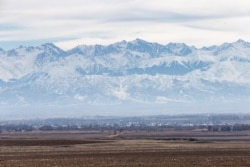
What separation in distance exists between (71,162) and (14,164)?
14.6ft

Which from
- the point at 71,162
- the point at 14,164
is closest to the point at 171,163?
the point at 71,162

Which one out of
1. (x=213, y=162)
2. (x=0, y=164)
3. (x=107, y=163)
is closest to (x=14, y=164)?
(x=0, y=164)

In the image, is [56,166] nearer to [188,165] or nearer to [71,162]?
[71,162]

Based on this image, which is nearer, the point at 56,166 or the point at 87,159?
the point at 56,166

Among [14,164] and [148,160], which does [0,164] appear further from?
[148,160]

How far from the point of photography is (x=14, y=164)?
56188 millimetres

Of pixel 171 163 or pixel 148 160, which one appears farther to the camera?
pixel 148 160

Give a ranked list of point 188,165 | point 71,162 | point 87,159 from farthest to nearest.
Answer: point 87,159, point 71,162, point 188,165

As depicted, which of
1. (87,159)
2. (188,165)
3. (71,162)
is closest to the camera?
(188,165)

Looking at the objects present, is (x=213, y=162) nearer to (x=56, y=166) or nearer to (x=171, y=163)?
(x=171, y=163)

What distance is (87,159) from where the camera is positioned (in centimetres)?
6206

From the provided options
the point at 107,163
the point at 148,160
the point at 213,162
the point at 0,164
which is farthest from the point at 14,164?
the point at 213,162

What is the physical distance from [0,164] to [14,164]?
3.54 feet

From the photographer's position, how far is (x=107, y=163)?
56.7 m
